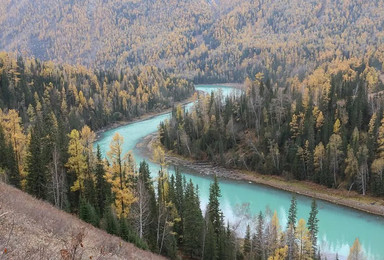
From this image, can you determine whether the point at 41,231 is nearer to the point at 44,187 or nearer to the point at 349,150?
the point at 44,187

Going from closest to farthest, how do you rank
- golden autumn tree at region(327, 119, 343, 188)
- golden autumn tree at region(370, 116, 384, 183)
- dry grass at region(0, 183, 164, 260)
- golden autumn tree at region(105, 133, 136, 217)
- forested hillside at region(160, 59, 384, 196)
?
dry grass at region(0, 183, 164, 260) < golden autumn tree at region(105, 133, 136, 217) < golden autumn tree at region(370, 116, 384, 183) < forested hillside at region(160, 59, 384, 196) < golden autumn tree at region(327, 119, 343, 188)

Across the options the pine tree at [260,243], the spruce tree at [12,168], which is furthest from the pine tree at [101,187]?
the pine tree at [260,243]

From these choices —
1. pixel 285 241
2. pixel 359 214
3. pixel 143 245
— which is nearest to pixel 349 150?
pixel 359 214

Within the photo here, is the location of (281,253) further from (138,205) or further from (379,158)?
(379,158)

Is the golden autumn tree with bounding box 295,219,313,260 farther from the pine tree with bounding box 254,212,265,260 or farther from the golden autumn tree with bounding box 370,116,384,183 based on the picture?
the golden autumn tree with bounding box 370,116,384,183

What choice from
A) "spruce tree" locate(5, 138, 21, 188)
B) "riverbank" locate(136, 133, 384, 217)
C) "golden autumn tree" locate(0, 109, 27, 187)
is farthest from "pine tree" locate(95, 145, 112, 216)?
"riverbank" locate(136, 133, 384, 217)

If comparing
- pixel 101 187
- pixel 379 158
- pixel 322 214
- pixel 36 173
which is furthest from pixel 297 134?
pixel 36 173

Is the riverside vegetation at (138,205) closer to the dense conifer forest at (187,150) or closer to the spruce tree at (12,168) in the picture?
the spruce tree at (12,168)
